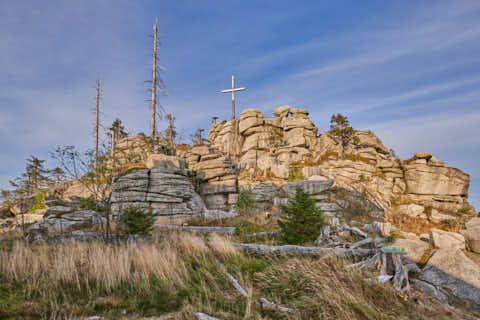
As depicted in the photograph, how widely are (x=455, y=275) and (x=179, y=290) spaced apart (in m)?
7.13

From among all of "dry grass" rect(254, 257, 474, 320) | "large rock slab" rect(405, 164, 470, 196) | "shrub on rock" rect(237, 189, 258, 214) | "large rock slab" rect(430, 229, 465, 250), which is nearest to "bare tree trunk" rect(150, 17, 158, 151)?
"shrub on rock" rect(237, 189, 258, 214)

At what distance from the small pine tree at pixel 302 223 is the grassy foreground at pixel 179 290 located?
325cm

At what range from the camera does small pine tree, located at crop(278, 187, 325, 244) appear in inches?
390

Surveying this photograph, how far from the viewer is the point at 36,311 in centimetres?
423

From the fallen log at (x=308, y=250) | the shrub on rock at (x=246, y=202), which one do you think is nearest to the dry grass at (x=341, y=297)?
the fallen log at (x=308, y=250)

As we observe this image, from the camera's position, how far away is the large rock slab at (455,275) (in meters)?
5.61

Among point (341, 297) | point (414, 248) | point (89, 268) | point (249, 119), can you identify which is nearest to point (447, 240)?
point (414, 248)

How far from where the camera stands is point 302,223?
Answer: 10297 mm

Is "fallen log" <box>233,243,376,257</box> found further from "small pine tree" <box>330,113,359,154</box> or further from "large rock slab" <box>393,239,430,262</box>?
"small pine tree" <box>330,113,359,154</box>

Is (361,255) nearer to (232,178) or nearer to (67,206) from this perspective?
(232,178)

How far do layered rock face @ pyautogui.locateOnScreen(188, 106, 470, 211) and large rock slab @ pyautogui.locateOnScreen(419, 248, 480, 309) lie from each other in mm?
18445

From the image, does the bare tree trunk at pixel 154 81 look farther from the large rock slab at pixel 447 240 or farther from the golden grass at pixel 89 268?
the large rock slab at pixel 447 240

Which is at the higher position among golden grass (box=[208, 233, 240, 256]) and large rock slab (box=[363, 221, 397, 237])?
golden grass (box=[208, 233, 240, 256])

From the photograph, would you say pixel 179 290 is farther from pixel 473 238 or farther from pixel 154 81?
pixel 154 81
